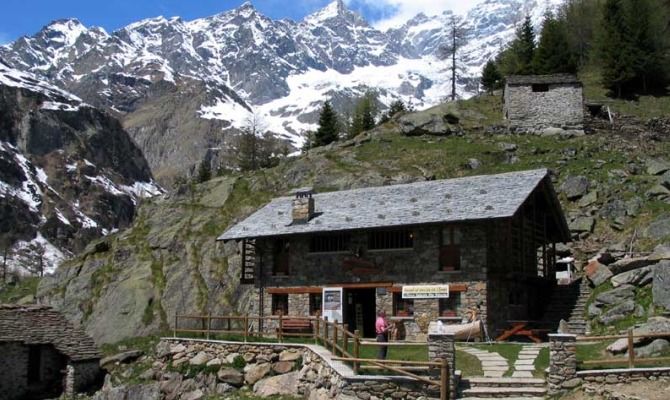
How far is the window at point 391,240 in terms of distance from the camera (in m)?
34.5

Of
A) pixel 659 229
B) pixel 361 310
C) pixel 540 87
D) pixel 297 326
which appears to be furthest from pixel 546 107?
pixel 297 326

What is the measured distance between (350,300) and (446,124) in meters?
31.5

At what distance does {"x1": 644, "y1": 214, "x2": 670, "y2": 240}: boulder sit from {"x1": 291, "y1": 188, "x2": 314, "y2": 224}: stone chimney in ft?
55.3

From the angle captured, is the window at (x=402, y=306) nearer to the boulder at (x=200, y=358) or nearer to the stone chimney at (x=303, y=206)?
the stone chimney at (x=303, y=206)

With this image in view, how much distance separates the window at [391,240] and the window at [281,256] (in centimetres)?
468

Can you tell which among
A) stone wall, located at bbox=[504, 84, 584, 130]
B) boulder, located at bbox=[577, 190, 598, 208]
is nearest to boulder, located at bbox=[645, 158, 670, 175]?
boulder, located at bbox=[577, 190, 598, 208]

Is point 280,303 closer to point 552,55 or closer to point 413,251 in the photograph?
point 413,251

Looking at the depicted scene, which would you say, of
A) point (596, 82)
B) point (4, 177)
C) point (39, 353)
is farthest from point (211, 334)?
point (4, 177)

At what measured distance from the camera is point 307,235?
3653 cm

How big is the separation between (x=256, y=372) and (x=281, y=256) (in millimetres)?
9476

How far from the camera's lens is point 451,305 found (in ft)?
108

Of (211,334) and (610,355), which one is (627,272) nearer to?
(610,355)

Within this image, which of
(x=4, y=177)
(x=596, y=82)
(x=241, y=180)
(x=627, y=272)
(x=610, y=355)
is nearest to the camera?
(x=610, y=355)

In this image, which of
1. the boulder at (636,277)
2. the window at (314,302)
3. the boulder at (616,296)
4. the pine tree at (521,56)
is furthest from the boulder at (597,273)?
the pine tree at (521,56)
